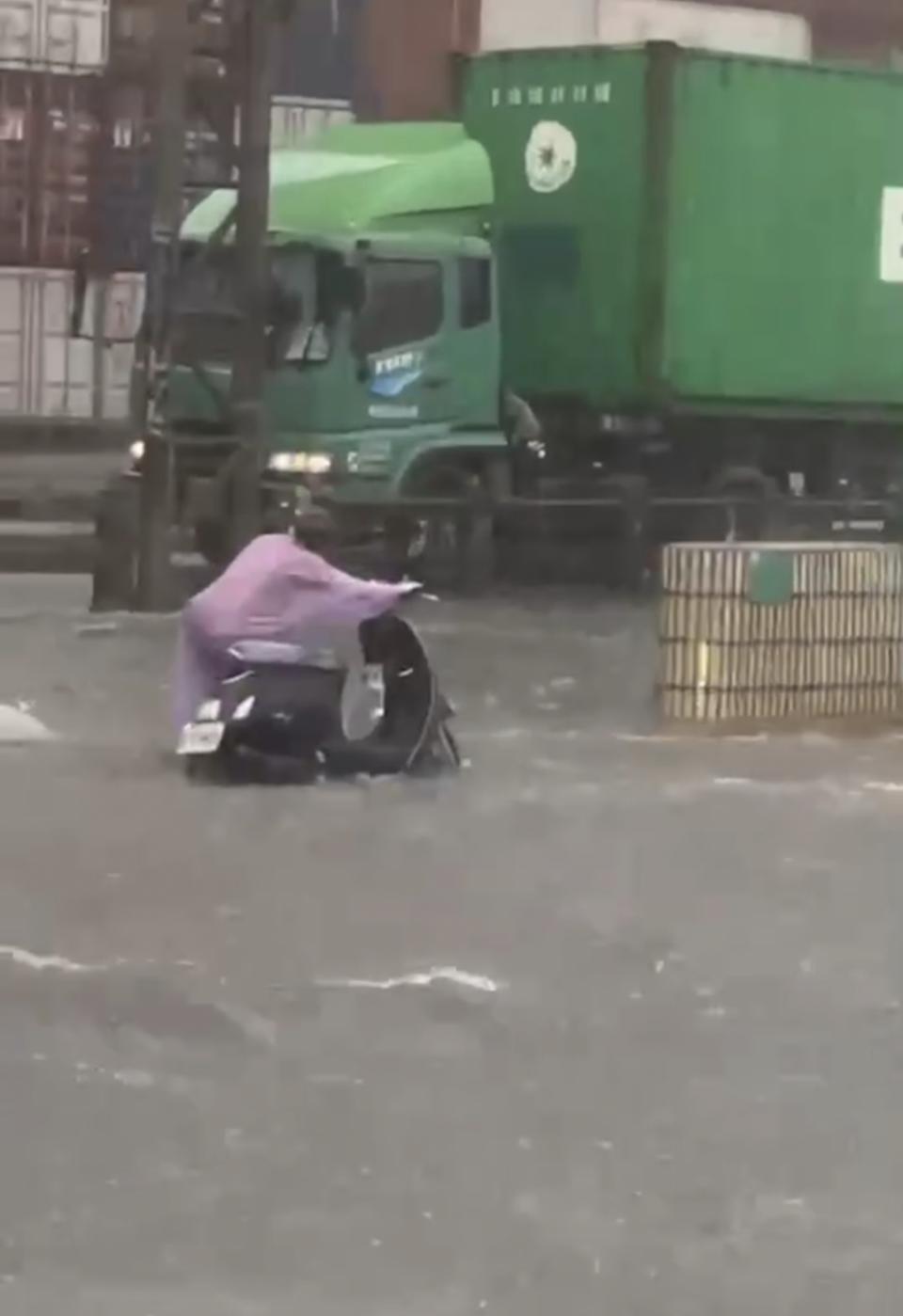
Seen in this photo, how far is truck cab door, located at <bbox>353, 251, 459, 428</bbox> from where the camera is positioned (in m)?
22.5

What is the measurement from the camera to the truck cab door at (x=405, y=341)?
22.5m

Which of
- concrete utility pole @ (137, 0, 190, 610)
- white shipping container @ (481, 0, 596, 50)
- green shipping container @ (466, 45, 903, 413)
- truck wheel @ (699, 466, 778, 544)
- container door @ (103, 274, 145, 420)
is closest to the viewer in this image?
concrete utility pole @ (137, 0, 190, 610)

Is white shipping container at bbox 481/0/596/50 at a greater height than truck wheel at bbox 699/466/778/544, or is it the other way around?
white shipping container at bbox 481/0/596/50

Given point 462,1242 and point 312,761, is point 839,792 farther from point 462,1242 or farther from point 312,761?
point 462,1242

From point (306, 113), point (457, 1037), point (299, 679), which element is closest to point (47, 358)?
point (306, 113)

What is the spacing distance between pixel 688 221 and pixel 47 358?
16973mm

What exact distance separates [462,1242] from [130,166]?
3349 centimetres

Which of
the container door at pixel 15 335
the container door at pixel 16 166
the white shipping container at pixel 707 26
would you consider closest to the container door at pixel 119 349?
the container door at pixel 15 335

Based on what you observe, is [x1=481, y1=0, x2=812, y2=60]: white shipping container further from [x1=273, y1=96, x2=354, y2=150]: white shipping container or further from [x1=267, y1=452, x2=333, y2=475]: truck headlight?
[x1=267, y1=452, x2=333, y2=475]: truck headlight

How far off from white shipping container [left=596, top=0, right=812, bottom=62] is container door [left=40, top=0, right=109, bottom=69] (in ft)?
21.7

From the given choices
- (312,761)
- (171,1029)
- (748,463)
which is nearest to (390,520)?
(748,463)

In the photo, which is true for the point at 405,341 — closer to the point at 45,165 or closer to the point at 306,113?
the point at 45,165

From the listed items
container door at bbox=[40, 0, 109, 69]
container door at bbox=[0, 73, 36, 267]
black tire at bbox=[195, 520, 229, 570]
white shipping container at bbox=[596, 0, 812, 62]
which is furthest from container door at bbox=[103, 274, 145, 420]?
black tire at bbox=[195, 520, 229, 570]

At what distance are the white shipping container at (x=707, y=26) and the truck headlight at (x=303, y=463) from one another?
18.9 m
